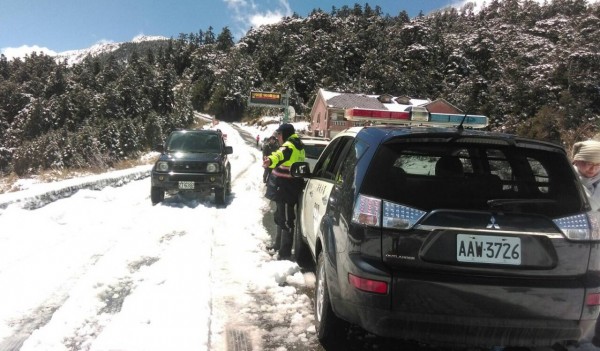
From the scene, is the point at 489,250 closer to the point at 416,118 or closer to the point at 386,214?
the point at 386,214

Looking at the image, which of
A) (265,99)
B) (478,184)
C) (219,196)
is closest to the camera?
(478,184)

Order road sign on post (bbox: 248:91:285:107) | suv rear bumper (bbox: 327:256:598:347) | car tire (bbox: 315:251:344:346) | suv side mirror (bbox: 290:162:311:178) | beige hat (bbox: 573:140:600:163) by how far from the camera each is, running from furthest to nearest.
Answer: road sign on post (bbox: 248:91:285:107)
suv side mirror (bbox: 290:162:311:178)
beige hat (bbox: 573:140:600:163)
car tire (bbox: 315:251:344:346)
suv rear bumper (bbox: 327:256:598:347)

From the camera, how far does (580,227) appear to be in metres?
2.66

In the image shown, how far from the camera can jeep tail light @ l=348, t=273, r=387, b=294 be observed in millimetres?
2600

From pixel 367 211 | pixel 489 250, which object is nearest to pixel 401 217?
pixel 367 211

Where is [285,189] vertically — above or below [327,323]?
above

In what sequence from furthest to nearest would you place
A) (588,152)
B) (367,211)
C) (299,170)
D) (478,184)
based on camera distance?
(299,170) → (588,152) → (478,184) → (367,211)

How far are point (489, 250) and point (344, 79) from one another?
88022 mm

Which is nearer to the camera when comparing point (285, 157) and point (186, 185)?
point (285, 157)

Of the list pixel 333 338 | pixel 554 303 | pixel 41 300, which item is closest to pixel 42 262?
pixel 41 300

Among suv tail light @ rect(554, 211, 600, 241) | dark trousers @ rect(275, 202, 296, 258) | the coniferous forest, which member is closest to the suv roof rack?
dark trousers @ rect(275, 202, 296, 258)

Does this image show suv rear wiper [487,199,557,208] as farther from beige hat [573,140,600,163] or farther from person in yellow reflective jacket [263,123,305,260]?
person in yellow reflective jacket [263,123,305,260]

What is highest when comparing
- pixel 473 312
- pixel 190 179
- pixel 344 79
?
pixel 344 79

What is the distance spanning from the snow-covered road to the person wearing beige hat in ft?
9.13
